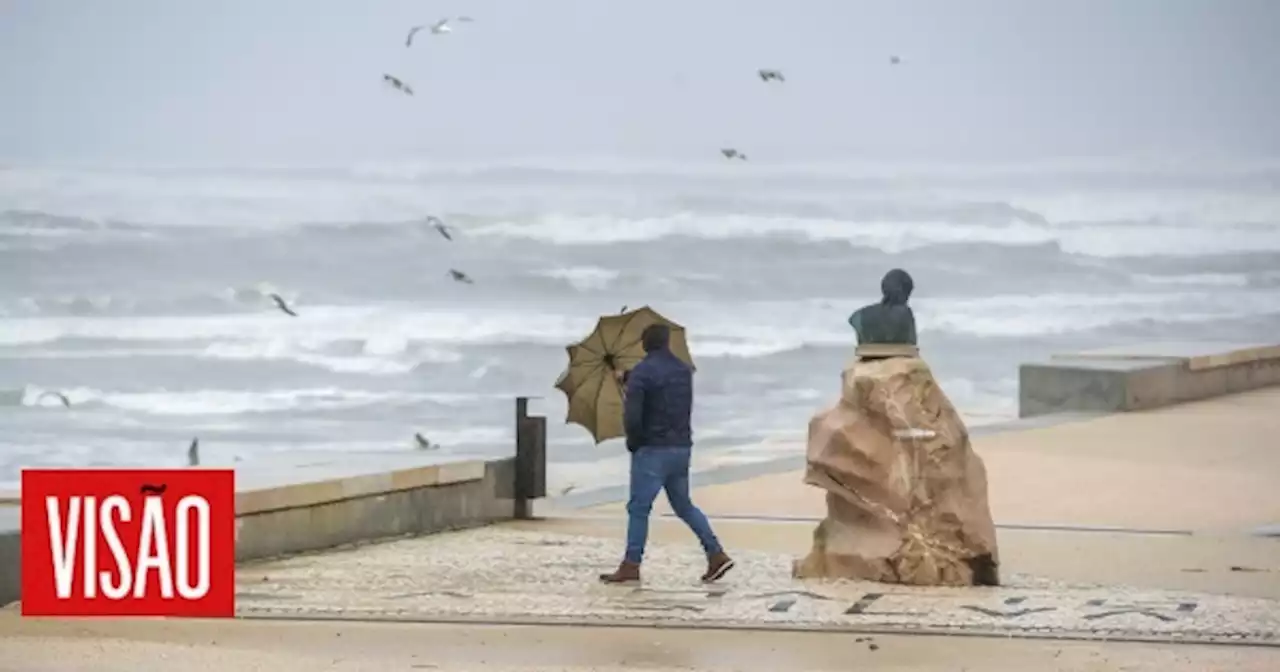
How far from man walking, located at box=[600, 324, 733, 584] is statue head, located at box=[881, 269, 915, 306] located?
0.91 m

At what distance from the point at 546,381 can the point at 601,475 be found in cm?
2004

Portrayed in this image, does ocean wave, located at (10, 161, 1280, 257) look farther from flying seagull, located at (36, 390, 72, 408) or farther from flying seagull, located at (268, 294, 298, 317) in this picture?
flying seagull, located at (36, 390, 72, 408)

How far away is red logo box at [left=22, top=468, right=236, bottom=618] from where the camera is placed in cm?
698

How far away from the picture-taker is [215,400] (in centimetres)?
3509

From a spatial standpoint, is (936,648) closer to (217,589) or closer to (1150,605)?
(1150,605)

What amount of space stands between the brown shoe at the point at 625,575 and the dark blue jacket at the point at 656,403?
1.56 feet

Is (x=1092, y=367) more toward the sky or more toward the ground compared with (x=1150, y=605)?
more toward the sky

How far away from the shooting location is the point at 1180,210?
4550cm

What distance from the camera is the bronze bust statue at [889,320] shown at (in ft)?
33.0

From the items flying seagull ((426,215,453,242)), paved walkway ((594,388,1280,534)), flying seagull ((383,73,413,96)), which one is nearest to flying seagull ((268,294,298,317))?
flying seagull ((426,215,453,242))

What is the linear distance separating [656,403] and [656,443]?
17cm

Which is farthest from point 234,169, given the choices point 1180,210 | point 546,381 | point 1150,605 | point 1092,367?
point 1150,605

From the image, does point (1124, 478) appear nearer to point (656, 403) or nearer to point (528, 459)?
point (528, 459)

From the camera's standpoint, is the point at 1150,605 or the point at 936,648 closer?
the point at 936,648
